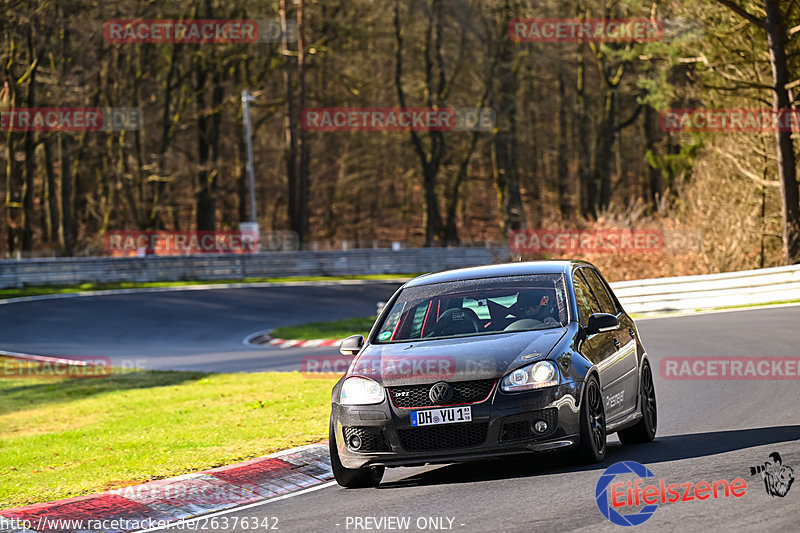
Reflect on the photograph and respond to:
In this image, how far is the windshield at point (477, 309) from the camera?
29.1ft

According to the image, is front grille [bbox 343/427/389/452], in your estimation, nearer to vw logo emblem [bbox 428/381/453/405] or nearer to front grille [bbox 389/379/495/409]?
front grille [bbox 389/379/495/409]

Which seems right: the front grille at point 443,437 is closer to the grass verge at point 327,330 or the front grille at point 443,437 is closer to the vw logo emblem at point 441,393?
the vw logo emblem at point 441,393

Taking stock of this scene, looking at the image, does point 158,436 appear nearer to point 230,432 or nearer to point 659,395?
point 230,432

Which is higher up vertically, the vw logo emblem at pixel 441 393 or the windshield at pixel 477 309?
the windshield at pixel 477 309

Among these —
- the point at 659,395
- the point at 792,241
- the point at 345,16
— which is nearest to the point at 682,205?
the point at 792,241

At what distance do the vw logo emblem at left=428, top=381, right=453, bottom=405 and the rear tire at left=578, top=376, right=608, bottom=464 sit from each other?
96 cm

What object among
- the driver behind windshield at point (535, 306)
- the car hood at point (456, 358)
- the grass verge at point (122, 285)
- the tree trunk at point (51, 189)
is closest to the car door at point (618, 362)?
the driver behind windshield at point (535, 306)

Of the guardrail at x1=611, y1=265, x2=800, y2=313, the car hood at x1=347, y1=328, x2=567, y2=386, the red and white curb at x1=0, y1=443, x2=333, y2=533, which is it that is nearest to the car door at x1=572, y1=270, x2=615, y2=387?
the car hood at x1=347, y1=328, x2=567, y2=386

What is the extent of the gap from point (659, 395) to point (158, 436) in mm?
5634

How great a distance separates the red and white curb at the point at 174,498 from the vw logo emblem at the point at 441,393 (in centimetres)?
144

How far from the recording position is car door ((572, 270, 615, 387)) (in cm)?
863

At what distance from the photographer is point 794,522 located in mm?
6090

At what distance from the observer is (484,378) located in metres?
7.82

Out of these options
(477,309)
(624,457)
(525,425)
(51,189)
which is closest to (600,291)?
(477,309)
